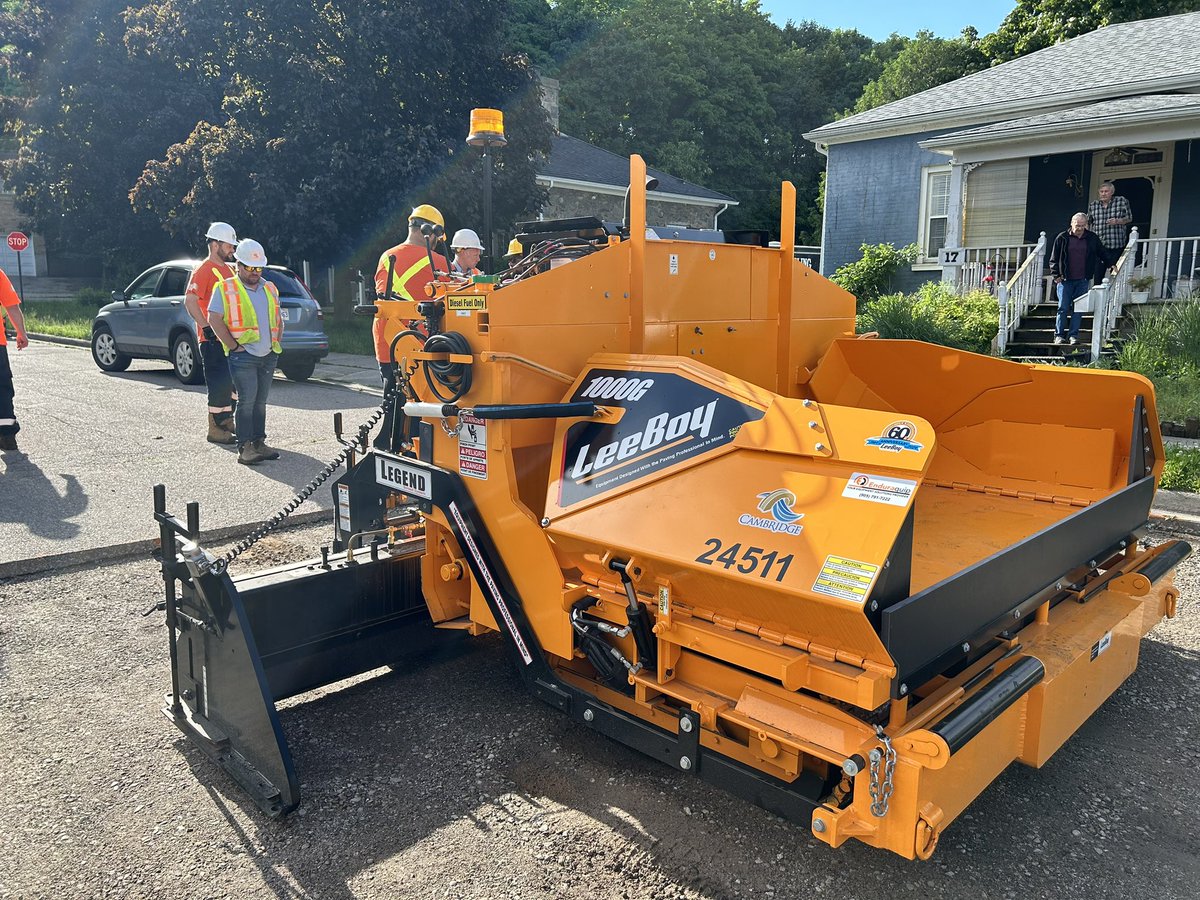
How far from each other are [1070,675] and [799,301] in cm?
212

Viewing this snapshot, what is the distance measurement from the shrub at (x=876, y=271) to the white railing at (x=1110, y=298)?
5534mm

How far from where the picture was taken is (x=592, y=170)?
2528 cm

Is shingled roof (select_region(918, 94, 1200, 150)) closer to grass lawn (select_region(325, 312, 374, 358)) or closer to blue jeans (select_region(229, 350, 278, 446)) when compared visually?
grass lawn (select_region(325, 312, 374, 358))

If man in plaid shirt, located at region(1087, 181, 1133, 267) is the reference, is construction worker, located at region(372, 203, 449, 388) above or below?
below

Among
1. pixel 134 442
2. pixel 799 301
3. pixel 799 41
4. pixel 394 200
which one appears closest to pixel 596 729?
pixel 799 301

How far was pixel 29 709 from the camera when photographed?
12.5ft

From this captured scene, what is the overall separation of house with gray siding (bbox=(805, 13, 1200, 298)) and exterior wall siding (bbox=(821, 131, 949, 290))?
0.02 metres

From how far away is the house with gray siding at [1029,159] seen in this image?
46.2 feet

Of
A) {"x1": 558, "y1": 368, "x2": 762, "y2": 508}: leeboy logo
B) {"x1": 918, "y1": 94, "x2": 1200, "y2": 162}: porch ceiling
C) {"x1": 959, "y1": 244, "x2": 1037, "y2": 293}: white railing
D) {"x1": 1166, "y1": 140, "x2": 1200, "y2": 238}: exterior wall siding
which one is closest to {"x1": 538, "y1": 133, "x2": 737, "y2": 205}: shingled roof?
{"x1": 918, "y1": 94, "x2": 1200, "y2": 162}: porch ceiling

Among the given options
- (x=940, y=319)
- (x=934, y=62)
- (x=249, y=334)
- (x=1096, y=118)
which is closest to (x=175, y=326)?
(x=249, y=334)

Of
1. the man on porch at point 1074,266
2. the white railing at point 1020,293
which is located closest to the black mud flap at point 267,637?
the man on porch at point 1074,266

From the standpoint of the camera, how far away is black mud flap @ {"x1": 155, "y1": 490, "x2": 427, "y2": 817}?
10.5 ft

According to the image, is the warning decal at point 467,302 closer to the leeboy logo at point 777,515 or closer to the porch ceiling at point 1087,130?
the leeboy logo at point 777,515

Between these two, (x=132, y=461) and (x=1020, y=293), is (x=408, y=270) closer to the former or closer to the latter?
(x=132, y=461)
